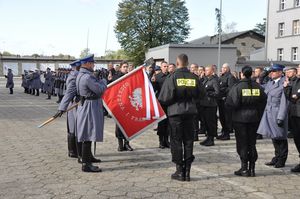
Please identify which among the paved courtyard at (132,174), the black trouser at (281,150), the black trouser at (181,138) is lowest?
the paved courtyard at (132,174)

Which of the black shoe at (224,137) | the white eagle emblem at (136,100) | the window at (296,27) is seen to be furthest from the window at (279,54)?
the white eagle emblem at (136,100)

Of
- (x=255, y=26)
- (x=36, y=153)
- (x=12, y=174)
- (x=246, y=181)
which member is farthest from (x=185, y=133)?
(x=255, y=26)

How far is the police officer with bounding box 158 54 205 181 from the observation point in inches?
253

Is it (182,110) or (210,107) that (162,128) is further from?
(182,110)

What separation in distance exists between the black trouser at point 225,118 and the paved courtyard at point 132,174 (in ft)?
3.11

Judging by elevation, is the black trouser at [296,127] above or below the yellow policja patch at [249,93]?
below

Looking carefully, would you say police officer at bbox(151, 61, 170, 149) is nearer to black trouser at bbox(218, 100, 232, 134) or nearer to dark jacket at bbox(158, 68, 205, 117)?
black trouser at bbox(218, 100, 232, 134)

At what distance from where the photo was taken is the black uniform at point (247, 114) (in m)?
6.74

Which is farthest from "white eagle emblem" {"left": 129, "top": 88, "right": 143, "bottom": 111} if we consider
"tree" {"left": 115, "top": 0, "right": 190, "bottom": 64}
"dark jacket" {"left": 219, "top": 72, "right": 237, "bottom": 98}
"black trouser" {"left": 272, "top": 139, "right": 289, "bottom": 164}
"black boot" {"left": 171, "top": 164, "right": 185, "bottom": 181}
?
"tree" {"left": 115, "top": 0, "right": 190, "bottom": 64}

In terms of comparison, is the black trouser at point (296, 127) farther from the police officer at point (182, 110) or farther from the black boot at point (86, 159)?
the black boot at point (86, 159)

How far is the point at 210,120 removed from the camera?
395 inches

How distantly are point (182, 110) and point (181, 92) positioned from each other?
0.29m

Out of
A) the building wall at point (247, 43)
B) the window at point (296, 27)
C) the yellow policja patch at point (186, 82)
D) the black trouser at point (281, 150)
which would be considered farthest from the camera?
the building wall at point (247, 43)

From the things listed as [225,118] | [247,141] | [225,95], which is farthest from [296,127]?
[225,118]
